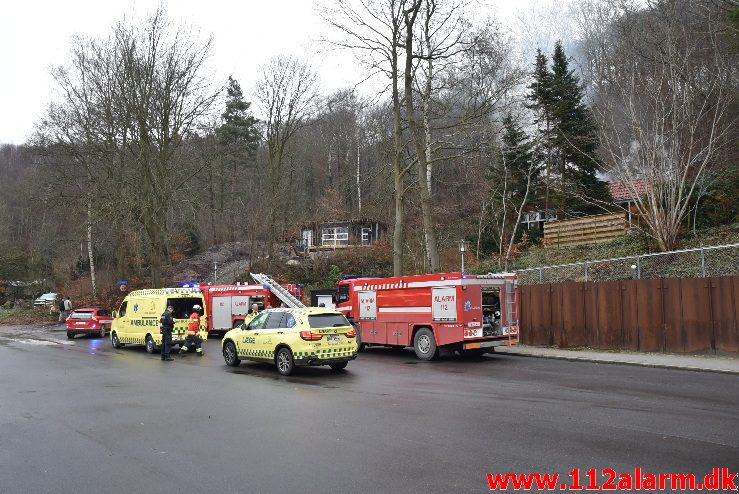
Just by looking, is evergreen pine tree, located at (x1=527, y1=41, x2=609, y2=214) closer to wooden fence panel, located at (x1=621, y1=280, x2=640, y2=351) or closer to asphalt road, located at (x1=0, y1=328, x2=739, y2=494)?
wooden fence panel, located at (x1=621, y1=280, x2=640, y2=351)

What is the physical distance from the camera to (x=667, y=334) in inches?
659

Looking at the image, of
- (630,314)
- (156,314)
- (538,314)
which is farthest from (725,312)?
(156,314)

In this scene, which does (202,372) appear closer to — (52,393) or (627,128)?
(52,393)

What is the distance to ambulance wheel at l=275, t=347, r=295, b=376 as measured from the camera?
13.8 meters

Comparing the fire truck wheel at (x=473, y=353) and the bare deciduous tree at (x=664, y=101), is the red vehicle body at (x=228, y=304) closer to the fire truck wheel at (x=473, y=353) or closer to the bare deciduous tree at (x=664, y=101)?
the fire truck wheel at (x=473, y=353)

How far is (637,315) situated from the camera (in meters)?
17.5

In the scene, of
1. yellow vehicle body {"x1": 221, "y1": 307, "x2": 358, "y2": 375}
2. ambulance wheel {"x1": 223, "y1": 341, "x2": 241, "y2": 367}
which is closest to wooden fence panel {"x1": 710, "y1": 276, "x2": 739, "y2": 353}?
yellow vehicle body {"x1": 221, "y1": 307, "x2": 358, "y2": 375}

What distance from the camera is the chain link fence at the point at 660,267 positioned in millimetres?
18062

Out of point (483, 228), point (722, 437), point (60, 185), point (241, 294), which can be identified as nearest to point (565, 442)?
point (722, 437)

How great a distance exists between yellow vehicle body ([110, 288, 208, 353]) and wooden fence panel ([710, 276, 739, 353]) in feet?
52.1

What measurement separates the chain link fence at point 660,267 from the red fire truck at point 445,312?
428cm

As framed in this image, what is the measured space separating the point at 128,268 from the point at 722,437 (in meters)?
44.9

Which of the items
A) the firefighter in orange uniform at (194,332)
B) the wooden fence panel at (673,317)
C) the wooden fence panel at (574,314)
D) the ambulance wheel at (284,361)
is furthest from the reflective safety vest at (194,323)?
the wooden fence panel at (673,317)

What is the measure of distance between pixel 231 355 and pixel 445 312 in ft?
20.3
